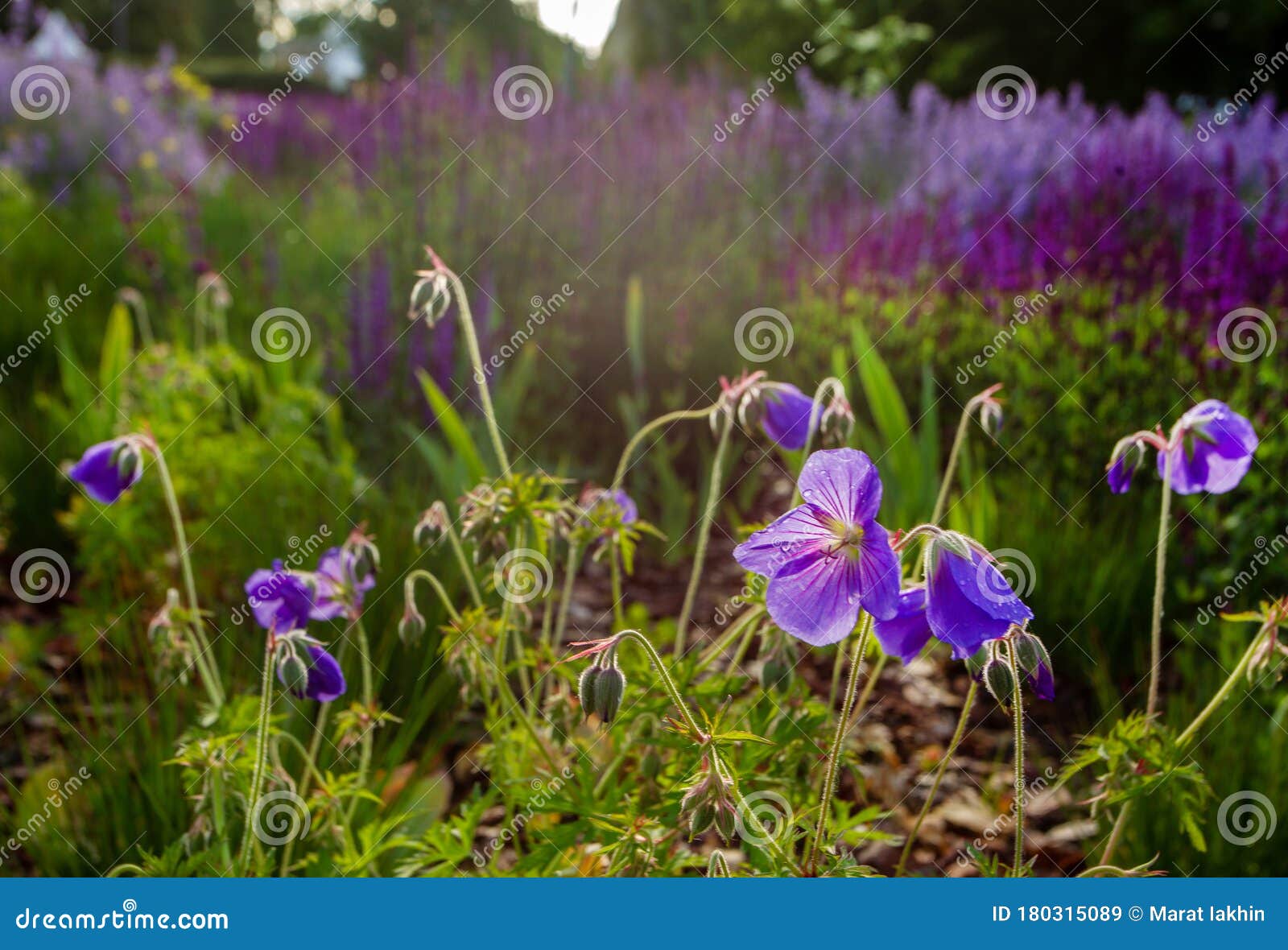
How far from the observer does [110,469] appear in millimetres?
1616

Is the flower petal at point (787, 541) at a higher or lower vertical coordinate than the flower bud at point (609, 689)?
higher

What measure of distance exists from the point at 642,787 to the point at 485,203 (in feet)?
9.72

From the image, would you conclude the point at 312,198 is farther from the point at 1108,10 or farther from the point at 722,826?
the point at 722,826

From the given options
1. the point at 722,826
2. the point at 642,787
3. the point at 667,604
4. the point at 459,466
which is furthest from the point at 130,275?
the point at 722,826
